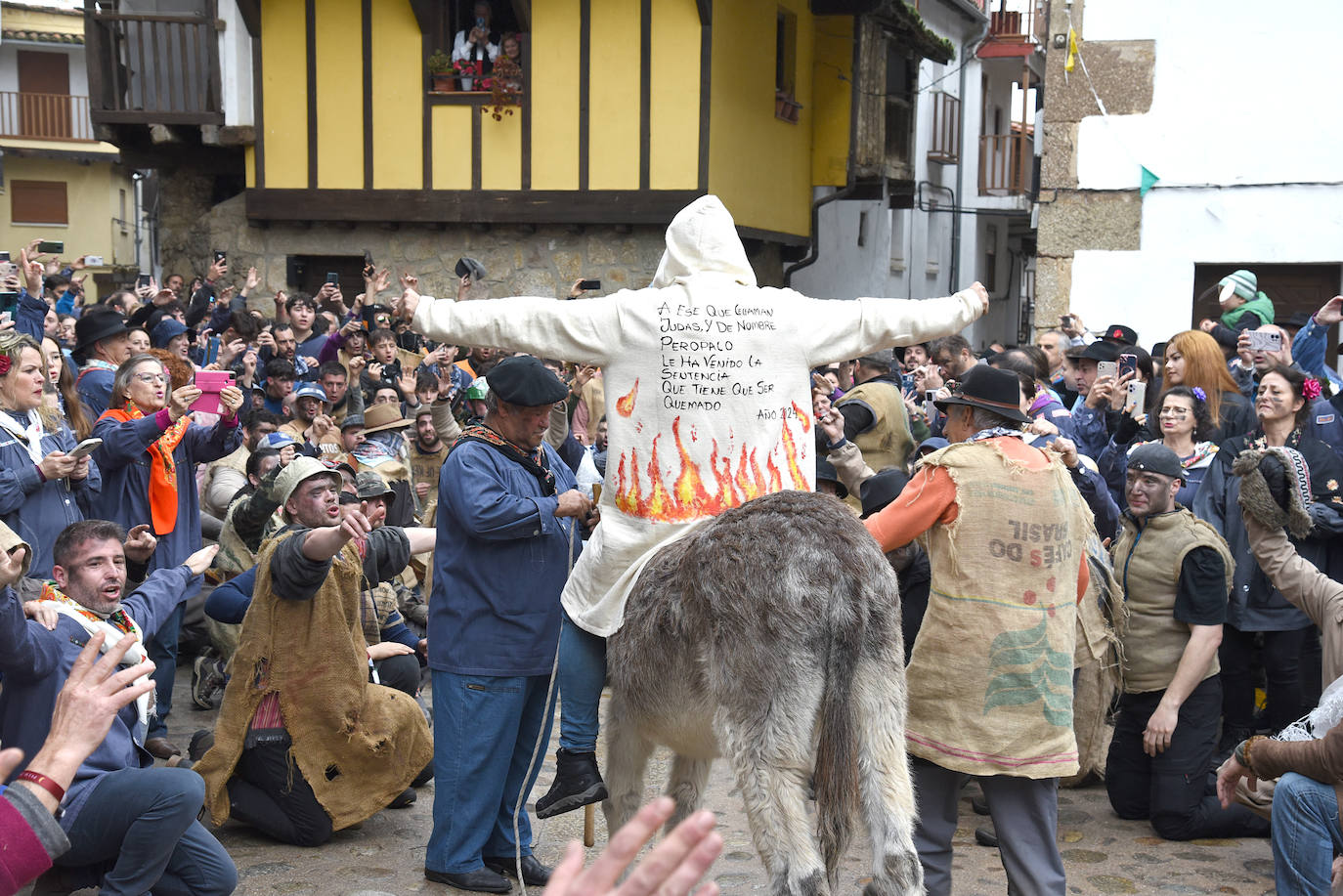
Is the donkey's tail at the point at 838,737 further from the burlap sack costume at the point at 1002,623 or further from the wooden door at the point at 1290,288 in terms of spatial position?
the wooden door at the point at 1290,288

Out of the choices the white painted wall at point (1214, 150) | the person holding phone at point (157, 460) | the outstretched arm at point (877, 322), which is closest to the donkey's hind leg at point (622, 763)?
the outstretched arm at point (877, 322)

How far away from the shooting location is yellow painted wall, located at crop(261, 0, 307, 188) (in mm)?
17344

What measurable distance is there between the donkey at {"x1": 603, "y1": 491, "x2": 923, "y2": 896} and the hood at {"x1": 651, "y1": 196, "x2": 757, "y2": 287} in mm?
887

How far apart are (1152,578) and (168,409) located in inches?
198

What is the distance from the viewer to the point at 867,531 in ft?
13.8

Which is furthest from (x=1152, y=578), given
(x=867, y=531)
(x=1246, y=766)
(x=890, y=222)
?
(x=890, y=222)

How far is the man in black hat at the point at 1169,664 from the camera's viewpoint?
6203mm

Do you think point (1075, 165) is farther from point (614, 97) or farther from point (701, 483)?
point (701, 483)

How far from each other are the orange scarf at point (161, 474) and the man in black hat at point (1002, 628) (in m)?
4.30

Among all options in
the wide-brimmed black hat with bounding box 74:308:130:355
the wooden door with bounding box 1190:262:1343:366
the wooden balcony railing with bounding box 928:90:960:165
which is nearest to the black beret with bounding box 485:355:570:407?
the wide-brimmed black hat with bounding box 74:308:130:355

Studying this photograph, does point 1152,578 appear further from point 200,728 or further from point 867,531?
point 200,728

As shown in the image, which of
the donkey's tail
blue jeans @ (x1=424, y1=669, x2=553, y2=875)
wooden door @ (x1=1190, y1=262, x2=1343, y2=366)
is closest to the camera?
the donkey's tail

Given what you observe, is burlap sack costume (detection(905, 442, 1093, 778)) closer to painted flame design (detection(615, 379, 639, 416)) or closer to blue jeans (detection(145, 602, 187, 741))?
painted flame design (detection(615, 379, 639, 416))

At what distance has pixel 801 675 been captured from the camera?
387 cm
